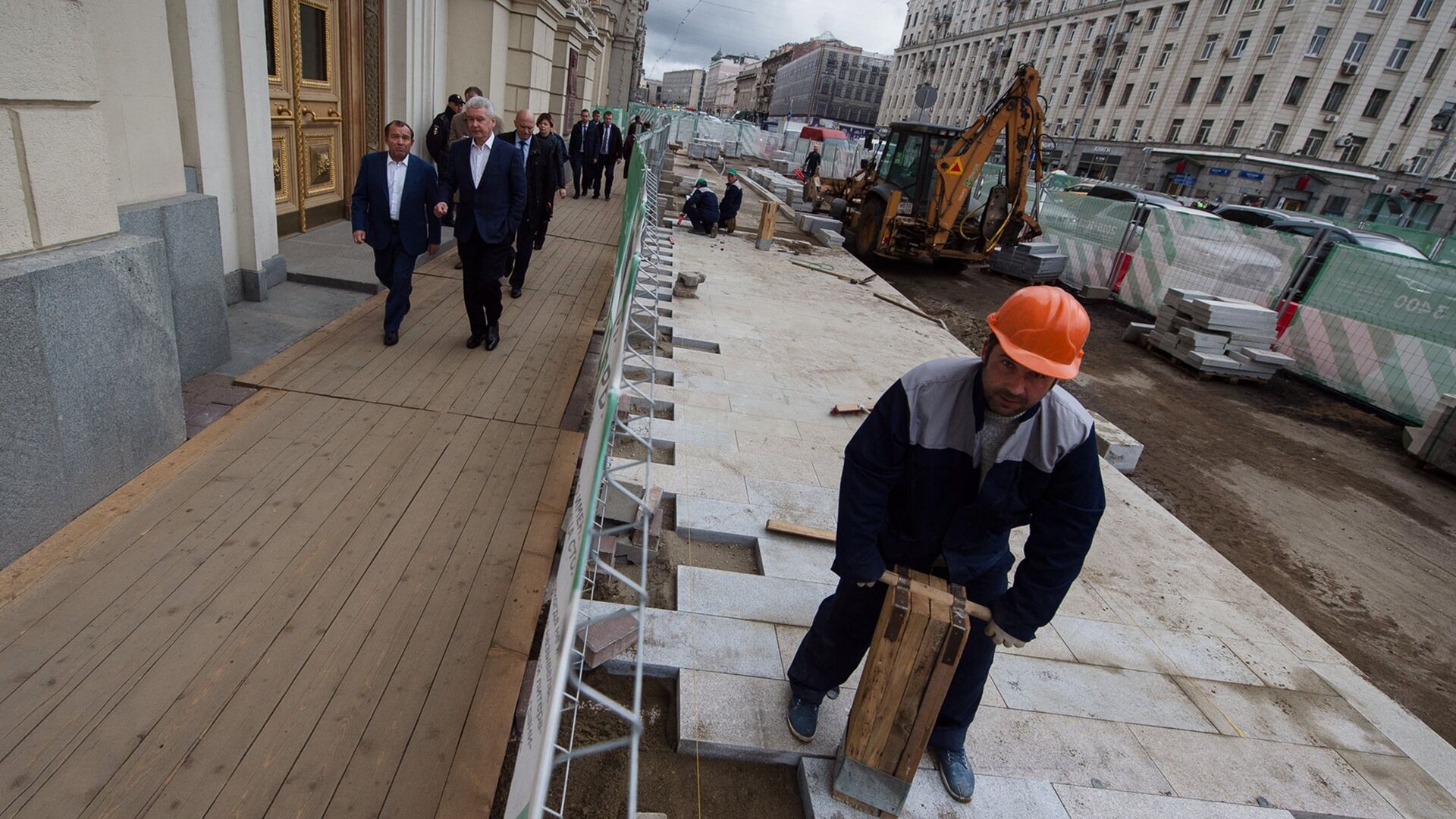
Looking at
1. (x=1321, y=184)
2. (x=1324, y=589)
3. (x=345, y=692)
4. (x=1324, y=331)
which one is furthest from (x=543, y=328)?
(x=1321, y=184)

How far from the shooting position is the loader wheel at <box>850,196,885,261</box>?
13625 mm

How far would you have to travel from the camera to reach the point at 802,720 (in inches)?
108

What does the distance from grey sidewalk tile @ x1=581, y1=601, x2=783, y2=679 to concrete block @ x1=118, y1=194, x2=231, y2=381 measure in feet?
10.8

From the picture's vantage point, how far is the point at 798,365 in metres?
6.95

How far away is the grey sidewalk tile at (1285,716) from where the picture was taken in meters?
3.25

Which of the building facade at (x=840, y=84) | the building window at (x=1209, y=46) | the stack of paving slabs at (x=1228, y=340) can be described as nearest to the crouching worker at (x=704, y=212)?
the stack of paving slabs at (x=1228, y=340)

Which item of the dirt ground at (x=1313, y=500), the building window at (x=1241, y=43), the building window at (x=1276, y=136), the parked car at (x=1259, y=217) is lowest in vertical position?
the dirt ground at (x=1313, y=500)

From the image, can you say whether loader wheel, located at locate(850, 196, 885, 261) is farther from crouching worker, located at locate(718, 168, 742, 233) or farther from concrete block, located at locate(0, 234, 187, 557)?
concrete block, located at locate(0, 234, 187, 557)

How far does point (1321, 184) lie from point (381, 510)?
162ft

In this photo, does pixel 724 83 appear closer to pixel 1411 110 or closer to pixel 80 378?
pixel 1411 110

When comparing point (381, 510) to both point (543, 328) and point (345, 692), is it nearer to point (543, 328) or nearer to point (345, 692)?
point (345, 692)

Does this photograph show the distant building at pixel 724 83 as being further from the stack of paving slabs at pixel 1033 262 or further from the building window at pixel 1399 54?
the stack of paving slabs at pixel 1033 262

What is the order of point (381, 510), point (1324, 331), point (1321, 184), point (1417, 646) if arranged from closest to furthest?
point (381, 510)
point (1417, 646)
point (1324, 331)
point (1321, 184)

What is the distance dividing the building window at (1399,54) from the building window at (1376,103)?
116 centimetres
